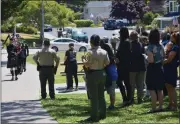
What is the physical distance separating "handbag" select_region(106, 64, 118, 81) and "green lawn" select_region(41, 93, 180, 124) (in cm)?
80

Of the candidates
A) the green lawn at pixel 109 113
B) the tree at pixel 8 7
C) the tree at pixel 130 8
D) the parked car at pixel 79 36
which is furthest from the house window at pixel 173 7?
the green lawn at pixel 109 113

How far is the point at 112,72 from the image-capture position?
11.5 meters

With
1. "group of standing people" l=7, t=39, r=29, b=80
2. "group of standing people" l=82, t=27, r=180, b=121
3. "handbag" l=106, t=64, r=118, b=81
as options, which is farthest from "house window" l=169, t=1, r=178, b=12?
"handbag" l=106, t=64, r=118, b=81

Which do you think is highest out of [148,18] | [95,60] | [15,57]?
[95,60]

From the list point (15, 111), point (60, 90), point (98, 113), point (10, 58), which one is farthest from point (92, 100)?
point (10, 58)

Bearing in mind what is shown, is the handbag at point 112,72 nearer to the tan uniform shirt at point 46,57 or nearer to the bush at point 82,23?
the tan uniform shirt at point 46,57

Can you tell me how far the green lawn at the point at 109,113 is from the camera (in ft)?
34.5

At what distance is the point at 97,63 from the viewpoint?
10.2 metres

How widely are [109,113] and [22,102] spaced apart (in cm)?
349

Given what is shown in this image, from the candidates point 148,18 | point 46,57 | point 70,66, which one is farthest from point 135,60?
point 148,18

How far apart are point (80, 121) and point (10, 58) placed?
11.0 metres

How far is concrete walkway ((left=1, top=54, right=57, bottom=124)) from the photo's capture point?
11.1m

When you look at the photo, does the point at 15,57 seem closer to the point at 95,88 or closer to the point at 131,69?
the point at 131,69

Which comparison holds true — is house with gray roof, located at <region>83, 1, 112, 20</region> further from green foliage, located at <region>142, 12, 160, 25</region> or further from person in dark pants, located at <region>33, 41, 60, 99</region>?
person in dark pants, located at <region>33, 41, 60, 99</region>
